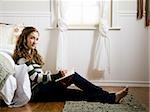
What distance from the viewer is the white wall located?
161 inches

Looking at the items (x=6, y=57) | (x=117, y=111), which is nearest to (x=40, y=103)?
(x=6, y=57)

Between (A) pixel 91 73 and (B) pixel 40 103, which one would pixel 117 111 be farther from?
(A) pixel 91 73

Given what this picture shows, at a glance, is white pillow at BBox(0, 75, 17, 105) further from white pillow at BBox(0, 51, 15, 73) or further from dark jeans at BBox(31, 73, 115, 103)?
dark jeans at BBox(31, 73, 115, 103)

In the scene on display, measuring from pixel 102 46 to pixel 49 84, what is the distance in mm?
1695

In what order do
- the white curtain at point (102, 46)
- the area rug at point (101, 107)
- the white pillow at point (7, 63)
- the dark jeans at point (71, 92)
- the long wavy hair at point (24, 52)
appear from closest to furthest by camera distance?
the area rug at point (101, 107) → the white pillow at point (7, 63) → the dark jeans at point (71, 92) → the long wavy hair at point (24, 52) → the white curtain at point (102, 46)

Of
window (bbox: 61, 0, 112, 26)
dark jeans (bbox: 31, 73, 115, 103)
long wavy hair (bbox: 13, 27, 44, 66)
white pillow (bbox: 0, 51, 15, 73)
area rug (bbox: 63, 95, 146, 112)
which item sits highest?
window (bbox: 61, 0, 112, 26)

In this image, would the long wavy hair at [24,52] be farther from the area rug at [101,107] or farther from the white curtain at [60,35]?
the white curtain at [60,35]

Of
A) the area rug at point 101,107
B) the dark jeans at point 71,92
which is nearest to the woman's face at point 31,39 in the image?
the dark jeans at point 71,92

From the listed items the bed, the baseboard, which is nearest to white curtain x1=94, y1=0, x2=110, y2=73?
the baseboard

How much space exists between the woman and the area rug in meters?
0.07

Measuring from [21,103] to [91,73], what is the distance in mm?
1833

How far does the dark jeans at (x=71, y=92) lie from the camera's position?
2465 millimetres

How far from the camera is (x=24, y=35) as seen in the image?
2.63 m

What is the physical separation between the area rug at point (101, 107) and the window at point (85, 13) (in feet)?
5.88
